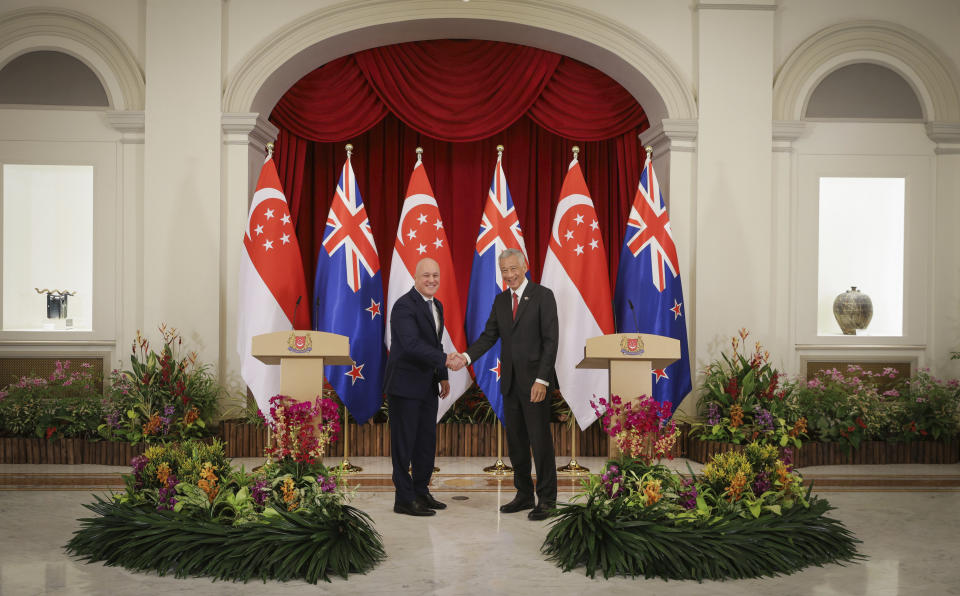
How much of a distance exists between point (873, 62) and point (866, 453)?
3703 millimetres

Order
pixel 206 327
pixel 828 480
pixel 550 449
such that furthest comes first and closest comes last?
pixel 206 327 < pixel 828 480 < pixel 550 449

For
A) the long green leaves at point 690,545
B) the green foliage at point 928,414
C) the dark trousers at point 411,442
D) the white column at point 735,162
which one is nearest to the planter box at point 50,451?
the dark trousers at point 411,442

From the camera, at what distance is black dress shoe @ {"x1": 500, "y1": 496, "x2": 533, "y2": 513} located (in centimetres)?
524

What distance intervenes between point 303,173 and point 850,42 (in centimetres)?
539

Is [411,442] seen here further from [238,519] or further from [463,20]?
[463,20]

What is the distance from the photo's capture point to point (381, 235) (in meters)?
8.19

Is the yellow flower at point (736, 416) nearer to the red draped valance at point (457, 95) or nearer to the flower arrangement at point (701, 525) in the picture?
the flower arrangement at point (701, 525)

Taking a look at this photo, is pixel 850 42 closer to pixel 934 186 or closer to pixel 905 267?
pixel 934 186

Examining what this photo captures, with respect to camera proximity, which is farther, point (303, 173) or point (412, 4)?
point (303, 173)

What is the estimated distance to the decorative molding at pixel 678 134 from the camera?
742 cm

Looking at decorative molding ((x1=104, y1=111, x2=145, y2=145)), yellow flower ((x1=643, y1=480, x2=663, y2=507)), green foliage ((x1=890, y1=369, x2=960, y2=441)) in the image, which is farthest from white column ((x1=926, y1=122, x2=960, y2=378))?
decorative molding ((x1=104, y1=111, x2=145, y2=145))

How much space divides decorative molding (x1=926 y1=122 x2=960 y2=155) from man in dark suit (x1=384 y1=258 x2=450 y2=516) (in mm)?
5376

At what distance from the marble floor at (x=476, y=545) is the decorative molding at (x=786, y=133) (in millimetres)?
3046

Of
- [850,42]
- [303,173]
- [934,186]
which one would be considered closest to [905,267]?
[934,186]
